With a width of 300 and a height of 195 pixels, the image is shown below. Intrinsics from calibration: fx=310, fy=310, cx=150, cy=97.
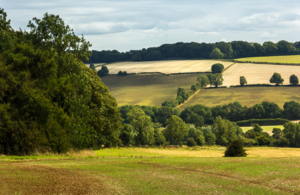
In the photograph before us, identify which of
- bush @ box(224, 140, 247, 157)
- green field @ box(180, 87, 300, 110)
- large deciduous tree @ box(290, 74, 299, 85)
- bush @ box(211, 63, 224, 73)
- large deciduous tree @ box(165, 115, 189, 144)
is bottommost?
large deciduous tree @ box(165, 115, 189, 144)

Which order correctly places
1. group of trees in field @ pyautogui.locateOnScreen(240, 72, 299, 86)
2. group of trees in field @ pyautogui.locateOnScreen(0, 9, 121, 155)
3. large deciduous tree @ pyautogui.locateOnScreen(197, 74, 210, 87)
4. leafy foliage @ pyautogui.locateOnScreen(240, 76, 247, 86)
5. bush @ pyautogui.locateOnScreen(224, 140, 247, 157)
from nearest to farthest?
group of trees in field @ pyautogui.locateOnScreen(0, 9, 121, 155) < bush @ pyautogui.locateOnScreen(224, 140, 247, 157) < group of trees in field @ pyautogui.locateOnScreen(240, 72, 299, 86) < leafy foliage @ pyautogui.locateOnScreen(240, 76, 247, 86) < large deciduous tree @ pyautogui.locateOnScreen(197, 74, 210, 87)

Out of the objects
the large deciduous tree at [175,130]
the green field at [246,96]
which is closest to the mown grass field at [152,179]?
the large deciduous tree at [175,130]

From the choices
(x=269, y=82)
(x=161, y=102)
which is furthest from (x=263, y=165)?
(x=269, y=82)

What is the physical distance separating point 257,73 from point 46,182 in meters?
167

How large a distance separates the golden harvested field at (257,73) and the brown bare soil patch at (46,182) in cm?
15160

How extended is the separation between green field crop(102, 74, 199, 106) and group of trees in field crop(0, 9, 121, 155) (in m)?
111

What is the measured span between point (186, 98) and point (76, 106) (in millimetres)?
124348

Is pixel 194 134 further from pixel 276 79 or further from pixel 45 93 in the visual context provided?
pixel 45 93

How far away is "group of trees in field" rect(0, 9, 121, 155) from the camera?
102ft

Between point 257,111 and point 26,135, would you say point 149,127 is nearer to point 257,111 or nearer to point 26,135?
point 257,111

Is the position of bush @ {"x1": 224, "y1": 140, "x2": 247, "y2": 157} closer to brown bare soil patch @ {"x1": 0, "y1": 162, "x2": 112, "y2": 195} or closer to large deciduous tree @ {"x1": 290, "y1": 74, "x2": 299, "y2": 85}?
brown bare soil patch @ {"x1": 0, "y1": 162, "x2": 112, "y2": 195}

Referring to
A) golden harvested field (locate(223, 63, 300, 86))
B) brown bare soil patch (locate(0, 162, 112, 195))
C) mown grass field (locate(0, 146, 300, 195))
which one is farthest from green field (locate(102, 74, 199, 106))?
brown bare soil patch (locate(0, 162, 112, 195))

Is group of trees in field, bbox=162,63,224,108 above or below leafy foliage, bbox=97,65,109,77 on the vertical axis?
below

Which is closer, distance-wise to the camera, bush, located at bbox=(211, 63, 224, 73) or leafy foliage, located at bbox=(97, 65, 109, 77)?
bush, located at bbox=(211, 63, 224, 73)
